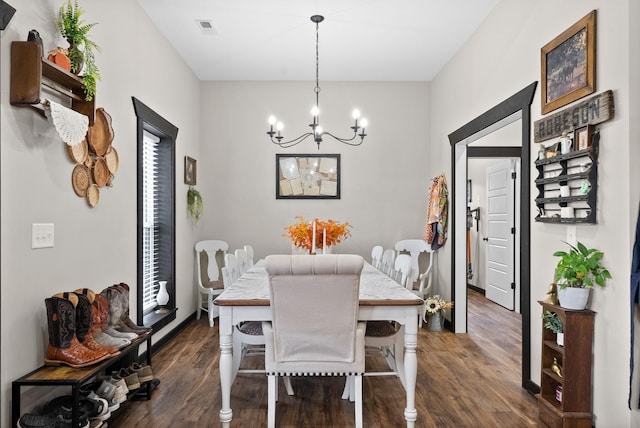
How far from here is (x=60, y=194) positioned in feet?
7.91

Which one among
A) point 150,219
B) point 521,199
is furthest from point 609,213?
point 150,219

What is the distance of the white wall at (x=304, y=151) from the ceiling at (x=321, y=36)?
25 centimetres

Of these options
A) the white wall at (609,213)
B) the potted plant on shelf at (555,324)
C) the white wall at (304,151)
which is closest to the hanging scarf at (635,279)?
the white wall at (609,213)

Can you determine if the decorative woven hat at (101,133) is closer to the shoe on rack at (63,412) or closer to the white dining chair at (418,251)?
the shoe on rack at (63,412)

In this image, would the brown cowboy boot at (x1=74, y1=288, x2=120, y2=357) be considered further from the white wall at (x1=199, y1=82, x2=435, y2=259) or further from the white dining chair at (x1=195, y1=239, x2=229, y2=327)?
the white wall at (x1=199, y1=82, x2=435, y2=259)

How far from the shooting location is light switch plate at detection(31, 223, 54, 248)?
217cm

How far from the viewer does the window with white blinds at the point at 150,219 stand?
13.6 feet

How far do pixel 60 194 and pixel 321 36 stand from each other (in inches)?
111

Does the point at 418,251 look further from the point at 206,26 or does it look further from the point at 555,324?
the point at 206,26

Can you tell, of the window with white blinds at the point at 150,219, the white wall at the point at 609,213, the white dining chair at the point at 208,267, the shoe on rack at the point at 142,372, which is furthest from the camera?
the white dining chair at the point at 208,267

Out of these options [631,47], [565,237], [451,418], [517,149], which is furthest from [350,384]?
[517,149]

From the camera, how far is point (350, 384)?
9.38ft

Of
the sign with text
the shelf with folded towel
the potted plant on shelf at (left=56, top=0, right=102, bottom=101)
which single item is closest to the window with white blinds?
the potted plant on shelf at (left=56, top=0, right=102, bottom=101)

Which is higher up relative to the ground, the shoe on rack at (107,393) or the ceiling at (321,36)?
→ the ceiling at (321,36)
